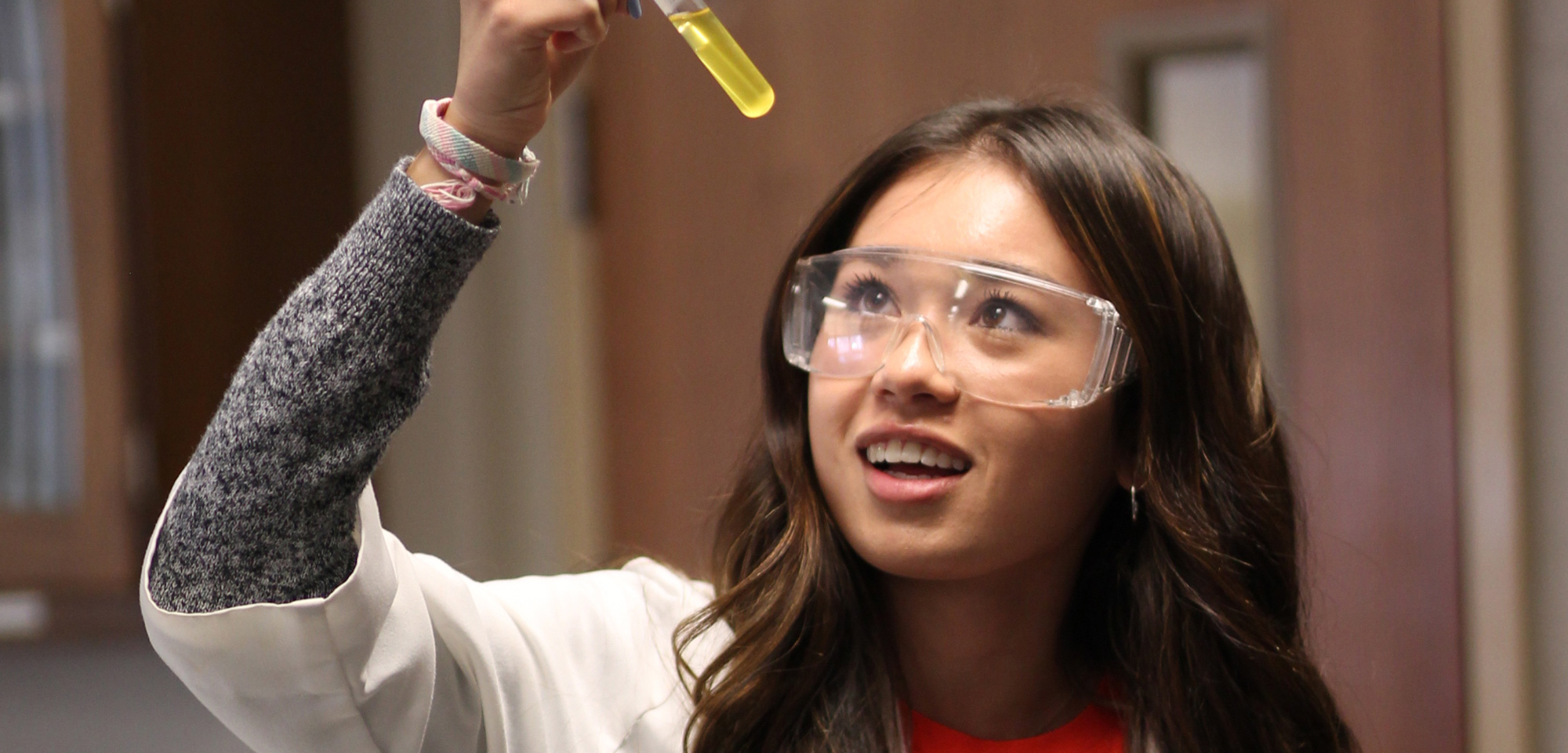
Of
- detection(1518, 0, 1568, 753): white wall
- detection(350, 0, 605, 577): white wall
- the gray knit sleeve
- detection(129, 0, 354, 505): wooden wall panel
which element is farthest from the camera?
detection(350, 0, 605, 577): white wall

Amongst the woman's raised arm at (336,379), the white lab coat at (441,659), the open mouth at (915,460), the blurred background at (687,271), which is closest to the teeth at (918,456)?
the open mouth at (915,460)

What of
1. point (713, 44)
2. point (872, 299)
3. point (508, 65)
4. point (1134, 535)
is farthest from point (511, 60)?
point (1134, 535)

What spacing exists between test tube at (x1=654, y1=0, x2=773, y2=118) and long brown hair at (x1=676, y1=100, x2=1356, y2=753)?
262 mm

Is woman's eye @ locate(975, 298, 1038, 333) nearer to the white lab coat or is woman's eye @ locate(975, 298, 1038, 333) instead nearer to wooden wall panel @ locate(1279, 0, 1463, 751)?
the white lab coat

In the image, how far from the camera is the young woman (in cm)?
75

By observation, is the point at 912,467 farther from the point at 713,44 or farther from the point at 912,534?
the point at 713,44

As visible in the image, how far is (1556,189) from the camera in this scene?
4.46 feet

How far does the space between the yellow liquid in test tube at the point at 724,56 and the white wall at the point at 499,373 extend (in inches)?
47.1

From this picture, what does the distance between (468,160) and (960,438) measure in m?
0.40

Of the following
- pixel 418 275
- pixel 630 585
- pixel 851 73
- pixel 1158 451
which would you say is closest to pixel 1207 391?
pixel 1158 451

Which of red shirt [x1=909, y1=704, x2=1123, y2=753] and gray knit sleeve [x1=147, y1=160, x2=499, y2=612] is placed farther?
red shirt [x1=909, y1=704, x2=1123, y2=753]

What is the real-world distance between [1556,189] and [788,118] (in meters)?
0.98

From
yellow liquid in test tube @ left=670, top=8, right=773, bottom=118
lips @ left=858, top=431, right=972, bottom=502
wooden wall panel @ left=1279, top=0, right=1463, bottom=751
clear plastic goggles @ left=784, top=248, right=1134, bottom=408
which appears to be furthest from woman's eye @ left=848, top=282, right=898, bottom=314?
wooden wall panel @ left=1279, top=0, right=1463, bottom=751

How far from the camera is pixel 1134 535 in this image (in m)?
1.09
